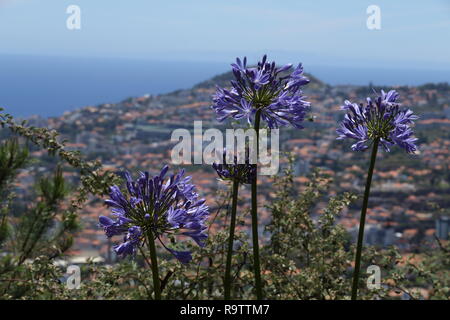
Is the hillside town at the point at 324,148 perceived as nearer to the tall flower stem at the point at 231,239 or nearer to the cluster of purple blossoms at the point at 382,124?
the cluster of purple blossoms at the point at 382,124

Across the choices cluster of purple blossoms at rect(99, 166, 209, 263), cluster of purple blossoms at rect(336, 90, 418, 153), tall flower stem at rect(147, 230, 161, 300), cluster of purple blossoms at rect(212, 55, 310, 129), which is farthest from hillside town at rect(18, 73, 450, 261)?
→ tall flower stem at rect(147, 230, 161, 300)

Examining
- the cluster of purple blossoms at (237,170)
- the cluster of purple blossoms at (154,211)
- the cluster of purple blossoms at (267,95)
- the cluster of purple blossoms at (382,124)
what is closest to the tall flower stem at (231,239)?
the cluster of purple blossoms at (237,170)

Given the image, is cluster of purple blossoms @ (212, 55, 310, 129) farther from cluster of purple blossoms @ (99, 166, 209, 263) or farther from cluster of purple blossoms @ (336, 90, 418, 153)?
cluster of purple blossoms @ (99, 166, 209, 263)

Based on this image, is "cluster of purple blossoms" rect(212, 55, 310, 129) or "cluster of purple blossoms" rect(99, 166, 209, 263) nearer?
"cluster of purple blossoms" rect(99, 166, 209, 263)

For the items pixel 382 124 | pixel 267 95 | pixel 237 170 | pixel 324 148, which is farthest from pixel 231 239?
pixel 324 148

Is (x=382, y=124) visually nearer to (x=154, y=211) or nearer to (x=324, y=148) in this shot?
(x=154, y=211)

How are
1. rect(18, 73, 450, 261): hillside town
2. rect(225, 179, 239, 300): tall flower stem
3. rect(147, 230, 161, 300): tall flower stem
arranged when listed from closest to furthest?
1. rect(147, 230, 161, 300): tall flower stem
2. rect(225, 179, 239, 300): tall flower stem
3. rect(18, 73, 450, 261): hillside town
